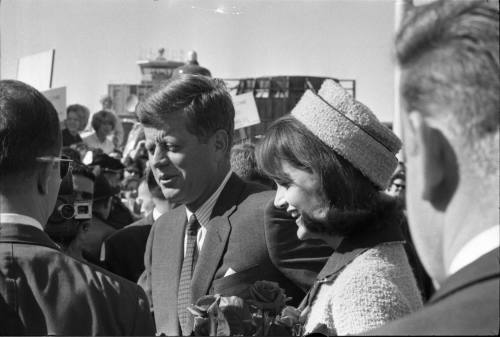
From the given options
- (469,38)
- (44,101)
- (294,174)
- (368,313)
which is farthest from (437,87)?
(294,174)

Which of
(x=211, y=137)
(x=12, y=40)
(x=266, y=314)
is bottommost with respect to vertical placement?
(x=266, y=314)

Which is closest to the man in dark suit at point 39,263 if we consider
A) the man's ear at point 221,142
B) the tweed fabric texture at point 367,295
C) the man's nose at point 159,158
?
the tweed fabric texture at point 367,295

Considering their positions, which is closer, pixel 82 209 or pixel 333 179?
pixel 333 179

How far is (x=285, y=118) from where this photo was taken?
288 cm

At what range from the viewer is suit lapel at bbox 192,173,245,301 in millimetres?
3301

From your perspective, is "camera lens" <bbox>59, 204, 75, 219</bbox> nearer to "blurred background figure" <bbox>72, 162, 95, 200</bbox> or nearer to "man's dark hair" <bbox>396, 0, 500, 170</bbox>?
"blurred background figure" <bbox>72, 162, 95, 200</bbox>

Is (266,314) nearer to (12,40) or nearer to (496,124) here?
(496,124)

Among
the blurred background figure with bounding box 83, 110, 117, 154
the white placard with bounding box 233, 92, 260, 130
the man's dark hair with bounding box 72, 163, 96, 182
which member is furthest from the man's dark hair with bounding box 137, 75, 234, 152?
the blurred background figure with bounding box 83, 110, 117, 154

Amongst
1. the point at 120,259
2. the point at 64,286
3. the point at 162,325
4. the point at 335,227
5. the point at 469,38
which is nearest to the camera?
the point at 469,38

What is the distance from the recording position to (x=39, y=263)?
2234 mm

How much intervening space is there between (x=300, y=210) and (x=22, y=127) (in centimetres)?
92

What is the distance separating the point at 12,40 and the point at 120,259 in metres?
1.37

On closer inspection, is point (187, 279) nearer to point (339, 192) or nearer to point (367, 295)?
point (339, 192)

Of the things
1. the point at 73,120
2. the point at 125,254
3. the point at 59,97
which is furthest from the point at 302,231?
the point at 73,120
